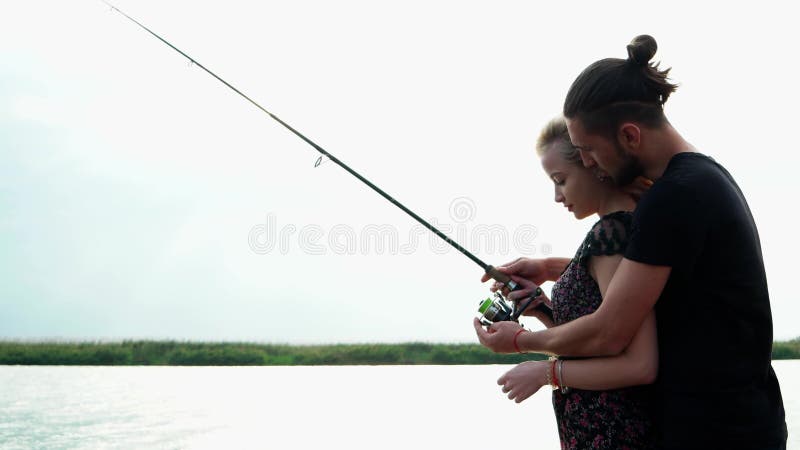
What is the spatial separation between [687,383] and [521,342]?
456 mm

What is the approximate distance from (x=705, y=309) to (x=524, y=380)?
52 centimetres

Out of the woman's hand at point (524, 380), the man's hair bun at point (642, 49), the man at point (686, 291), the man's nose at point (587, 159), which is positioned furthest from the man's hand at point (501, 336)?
the man's hair bun at point (642, 49)

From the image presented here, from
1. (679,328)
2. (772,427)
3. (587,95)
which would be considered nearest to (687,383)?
(679,328)

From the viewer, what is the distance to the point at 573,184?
2.26 m

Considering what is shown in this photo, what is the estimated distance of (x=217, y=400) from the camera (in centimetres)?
1192

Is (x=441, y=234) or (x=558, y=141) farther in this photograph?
(x=441, y=234)

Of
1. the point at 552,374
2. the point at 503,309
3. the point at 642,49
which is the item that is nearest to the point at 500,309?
the point at 503,309

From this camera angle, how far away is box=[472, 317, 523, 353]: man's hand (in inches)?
85.5

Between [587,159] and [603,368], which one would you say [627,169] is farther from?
[603,368]

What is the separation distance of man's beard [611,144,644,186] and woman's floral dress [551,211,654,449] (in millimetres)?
92

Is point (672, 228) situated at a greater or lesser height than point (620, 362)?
greater

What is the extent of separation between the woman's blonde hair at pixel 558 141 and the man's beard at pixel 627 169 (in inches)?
8.4

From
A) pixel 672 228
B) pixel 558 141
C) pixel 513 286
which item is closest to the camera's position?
pixel 672 228

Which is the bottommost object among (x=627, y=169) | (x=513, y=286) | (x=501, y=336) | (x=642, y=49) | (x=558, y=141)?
(x=501, y=336)
